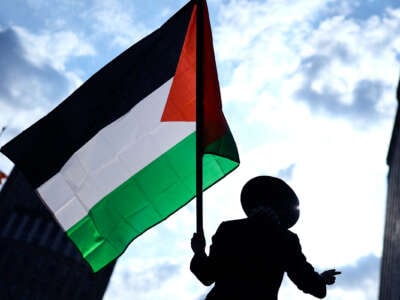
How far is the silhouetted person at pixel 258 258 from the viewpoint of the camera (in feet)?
8.50

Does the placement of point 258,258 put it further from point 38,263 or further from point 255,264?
point 38,263

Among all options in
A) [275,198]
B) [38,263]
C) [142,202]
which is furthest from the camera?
[38,263]

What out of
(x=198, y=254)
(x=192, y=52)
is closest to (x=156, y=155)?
(x=192, y=52)

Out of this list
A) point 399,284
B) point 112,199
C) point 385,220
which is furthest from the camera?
point 385,220

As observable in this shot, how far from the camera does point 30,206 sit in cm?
4897

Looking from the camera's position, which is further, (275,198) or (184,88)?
(184,88)

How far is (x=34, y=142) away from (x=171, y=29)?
1714 mm

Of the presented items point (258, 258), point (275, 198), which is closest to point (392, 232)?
point (275, 198)

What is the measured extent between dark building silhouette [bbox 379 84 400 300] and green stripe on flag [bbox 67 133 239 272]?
55790 mm

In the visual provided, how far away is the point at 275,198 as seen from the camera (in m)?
2.88

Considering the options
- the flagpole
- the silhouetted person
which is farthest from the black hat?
the flagpole

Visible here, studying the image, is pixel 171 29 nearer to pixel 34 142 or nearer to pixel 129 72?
pixel 129 72

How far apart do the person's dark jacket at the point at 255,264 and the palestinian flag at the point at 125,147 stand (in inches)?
47.7

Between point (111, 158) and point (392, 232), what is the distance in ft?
213
